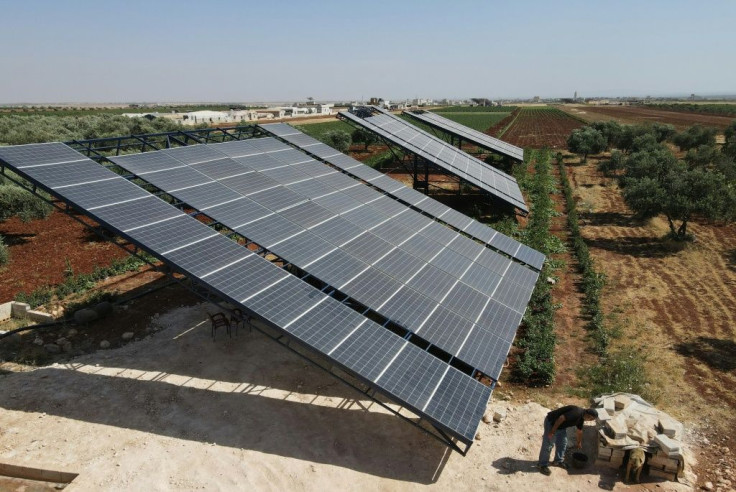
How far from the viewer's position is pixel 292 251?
51.5 ft

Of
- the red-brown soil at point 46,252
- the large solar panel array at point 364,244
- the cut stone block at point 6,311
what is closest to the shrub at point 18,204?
the red-brown soil at point 46,252

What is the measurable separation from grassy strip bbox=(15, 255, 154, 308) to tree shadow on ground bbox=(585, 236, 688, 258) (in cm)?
2993

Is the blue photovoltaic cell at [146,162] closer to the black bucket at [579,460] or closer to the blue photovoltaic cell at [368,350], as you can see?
the blue photovoltaic cell at [368,350]

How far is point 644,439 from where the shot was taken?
39.3 feet

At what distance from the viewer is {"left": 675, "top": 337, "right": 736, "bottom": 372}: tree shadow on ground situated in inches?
659

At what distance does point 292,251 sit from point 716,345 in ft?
60.6

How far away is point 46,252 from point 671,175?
44141mm

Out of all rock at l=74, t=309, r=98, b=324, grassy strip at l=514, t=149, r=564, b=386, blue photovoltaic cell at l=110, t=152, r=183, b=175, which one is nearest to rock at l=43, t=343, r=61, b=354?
rock at l=74, t=309, r=98, b=324

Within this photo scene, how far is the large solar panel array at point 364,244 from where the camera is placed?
14844 mm

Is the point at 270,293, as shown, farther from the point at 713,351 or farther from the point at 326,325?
the point at 713,351

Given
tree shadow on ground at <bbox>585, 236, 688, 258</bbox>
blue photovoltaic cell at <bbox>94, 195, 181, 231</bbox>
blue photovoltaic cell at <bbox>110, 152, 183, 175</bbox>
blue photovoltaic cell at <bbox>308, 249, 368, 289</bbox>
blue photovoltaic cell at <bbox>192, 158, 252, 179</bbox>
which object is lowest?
tree shadow on ground at <bbox>585, 236, 688, 258</bbox>

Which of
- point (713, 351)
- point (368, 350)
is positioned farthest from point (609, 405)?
point (713, 351)

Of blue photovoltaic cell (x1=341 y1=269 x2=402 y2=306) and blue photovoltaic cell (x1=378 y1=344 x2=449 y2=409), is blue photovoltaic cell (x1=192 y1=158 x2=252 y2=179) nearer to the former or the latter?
blue photovoltaic cell (x1=341 y1=269 x2=402 y2=306)

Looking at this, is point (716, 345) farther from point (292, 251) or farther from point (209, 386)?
point (209, 386)
